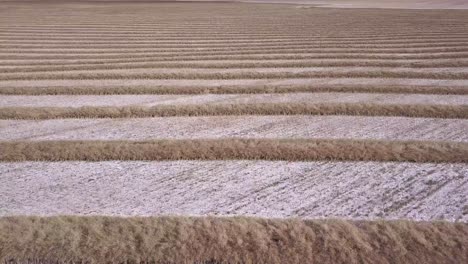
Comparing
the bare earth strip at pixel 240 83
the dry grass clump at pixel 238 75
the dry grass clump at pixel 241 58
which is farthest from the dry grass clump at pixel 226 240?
the dry grass clump at pixel 241 58

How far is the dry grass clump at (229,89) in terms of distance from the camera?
14109 mm

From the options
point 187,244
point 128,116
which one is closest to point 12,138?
point 128,116

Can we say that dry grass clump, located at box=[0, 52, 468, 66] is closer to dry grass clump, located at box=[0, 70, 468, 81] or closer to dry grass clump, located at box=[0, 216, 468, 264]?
dry grass clump, located at box=[0, 70, 468, 81]

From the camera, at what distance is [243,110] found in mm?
12188

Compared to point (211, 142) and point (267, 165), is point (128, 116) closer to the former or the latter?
point (211, 142)

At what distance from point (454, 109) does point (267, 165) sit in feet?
18.6

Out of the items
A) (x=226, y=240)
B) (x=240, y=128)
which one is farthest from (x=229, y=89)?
(x=226, y=240)

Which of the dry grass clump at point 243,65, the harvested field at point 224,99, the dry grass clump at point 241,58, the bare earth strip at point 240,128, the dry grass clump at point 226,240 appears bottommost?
the dry grass clump at point 241,58

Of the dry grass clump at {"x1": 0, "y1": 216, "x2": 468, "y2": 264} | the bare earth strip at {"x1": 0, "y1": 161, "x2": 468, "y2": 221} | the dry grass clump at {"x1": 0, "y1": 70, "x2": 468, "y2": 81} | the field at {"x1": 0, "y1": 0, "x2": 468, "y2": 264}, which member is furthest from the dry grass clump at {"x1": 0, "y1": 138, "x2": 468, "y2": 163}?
the dry grass clump at {"x1": 0, "y1": 70, "x2": 468, "y2": 81}

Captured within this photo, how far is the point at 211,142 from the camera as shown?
9688 millimetres

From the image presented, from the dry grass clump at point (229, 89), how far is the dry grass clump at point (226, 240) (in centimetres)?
797

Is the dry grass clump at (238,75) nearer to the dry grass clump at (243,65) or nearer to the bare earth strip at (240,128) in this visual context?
the dry grass clump at (243,65)

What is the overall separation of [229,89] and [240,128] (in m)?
3.78

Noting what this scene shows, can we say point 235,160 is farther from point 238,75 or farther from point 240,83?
point 238,75
